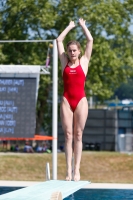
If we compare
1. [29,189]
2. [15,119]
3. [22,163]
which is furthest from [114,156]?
[29,189]

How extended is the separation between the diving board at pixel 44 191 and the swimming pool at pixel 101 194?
3438 mm

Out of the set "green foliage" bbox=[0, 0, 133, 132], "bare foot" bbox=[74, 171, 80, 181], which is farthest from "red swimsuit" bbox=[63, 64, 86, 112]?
"green foliage" bbox=[0, 0, 133, 132]

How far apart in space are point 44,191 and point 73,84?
5.85 ft

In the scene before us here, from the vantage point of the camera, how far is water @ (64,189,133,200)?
14.5m

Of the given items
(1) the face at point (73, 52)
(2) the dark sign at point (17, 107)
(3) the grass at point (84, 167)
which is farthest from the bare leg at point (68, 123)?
(3) the grass at point (84, 167)

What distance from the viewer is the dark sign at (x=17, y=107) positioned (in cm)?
1803

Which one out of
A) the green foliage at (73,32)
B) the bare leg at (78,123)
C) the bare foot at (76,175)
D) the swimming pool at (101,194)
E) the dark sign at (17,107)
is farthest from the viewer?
the green foliage at (73,32)

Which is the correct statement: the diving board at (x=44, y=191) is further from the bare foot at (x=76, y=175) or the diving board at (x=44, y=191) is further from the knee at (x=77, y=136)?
the knee at (x=77, y=136)

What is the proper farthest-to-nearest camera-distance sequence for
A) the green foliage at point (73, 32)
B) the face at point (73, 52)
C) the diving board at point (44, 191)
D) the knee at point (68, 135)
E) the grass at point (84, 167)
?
1. the green foliage at point (73, 32)
2. the grass at point (84, 167)
3. the knee at point (68, 135)
4. the face at point (73, 52)
5. the diving board at point (44, 191)

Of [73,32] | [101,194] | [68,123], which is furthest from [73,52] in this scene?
[73,32]

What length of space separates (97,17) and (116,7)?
108 inches

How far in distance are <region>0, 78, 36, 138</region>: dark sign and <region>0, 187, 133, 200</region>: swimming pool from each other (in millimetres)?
2359

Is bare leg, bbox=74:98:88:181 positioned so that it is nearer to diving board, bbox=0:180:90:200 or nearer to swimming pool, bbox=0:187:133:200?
diving board, bbox=0:180:90:200

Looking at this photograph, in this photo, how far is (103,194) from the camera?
50.3ft
